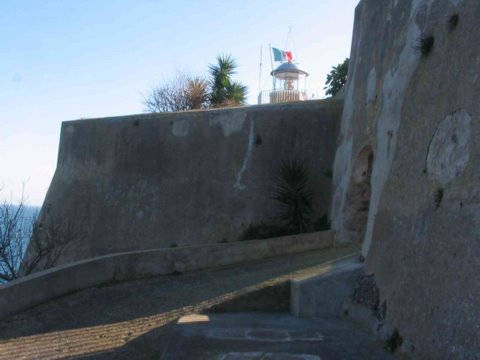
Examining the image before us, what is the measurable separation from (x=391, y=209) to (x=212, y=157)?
8.04m

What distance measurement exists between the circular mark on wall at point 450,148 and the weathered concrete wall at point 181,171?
680 cm

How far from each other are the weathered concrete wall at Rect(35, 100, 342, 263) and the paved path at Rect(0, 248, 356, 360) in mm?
4006

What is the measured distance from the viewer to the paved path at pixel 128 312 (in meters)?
6.17

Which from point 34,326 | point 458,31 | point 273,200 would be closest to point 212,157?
point 273,200

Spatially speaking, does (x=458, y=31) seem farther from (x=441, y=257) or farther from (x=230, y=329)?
(x=230, y=329)

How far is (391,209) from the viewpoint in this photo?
20.9 feet

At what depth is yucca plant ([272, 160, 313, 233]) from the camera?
11914 millimetres

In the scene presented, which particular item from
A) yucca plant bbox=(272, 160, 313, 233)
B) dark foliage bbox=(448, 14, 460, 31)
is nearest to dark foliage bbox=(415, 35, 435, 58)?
dark foliage bbox=(448, 14, 460, 31)

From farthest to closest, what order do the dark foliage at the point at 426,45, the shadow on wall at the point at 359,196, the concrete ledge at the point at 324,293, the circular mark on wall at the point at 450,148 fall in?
1. the shadow on wall at the point at 359,196
2. the concrete ledge at the point at 324,293
3. the dark foliage at the point at 426,45
4. the circular mark on wall at the point at 450,148

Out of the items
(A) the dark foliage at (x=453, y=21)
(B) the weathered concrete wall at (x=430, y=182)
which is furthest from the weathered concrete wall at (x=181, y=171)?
(A) the dark foliage at (x=453, y=21)

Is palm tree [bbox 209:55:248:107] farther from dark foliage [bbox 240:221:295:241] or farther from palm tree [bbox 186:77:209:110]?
dark foliage [bbox 240:221:295:241]

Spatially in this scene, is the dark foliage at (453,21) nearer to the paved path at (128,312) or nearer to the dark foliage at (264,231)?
the paved path at (128,312)

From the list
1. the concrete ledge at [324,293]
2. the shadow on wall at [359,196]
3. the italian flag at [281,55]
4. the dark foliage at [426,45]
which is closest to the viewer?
the dark foliage at [426,45]

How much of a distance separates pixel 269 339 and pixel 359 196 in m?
5.31
